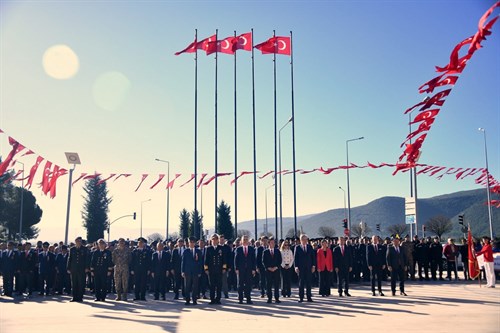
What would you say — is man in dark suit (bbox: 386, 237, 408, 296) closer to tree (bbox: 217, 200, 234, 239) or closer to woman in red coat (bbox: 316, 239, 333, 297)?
woman in red coat (bbox: 316, 239, 333, 297)

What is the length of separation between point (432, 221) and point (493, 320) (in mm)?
84215

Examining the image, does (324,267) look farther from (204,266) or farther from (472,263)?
(472,263)

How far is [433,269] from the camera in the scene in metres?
22.6

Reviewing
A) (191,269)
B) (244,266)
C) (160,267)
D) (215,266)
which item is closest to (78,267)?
(160,267)

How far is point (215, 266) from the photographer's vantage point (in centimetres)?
1530

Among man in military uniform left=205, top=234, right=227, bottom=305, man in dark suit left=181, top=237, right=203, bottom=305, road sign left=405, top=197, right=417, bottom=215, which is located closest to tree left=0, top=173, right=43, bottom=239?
road sign left=405, top=197, right=417, bottom=215

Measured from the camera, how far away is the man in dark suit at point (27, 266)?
19094 millimetres

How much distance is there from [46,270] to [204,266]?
8.15m

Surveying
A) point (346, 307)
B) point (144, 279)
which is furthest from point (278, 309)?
point (144, 279)

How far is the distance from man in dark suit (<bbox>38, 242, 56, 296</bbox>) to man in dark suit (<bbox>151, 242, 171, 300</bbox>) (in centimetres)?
498

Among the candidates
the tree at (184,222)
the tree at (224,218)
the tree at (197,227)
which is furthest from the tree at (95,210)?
the tree at (197,227)

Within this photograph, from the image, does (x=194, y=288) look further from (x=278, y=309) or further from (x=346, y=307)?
(x=346, y=307)

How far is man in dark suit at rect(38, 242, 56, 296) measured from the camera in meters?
19.3

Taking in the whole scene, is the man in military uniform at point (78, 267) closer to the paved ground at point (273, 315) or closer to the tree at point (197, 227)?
the paved ground at point (273, 315)
